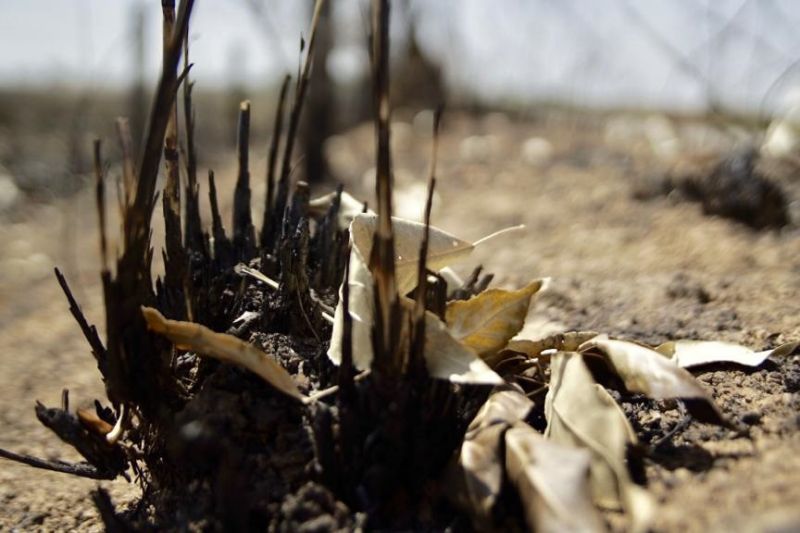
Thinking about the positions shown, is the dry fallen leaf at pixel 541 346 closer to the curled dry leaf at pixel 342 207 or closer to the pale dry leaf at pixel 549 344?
the pale dry leaf at pixel 549 344

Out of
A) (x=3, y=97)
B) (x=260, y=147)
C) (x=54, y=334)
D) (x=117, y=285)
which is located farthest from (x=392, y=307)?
(x=3, y=97)

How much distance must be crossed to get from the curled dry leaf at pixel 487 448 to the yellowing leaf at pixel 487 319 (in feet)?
0.46

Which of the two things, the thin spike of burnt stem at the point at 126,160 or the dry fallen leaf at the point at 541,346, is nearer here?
the thin spike of burnt stem at the point at 126,160

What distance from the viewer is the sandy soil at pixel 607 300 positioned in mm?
995

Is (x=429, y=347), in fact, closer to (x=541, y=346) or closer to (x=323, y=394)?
(x=323, y=394)

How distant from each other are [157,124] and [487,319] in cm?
57

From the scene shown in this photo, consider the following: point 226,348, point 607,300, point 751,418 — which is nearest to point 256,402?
point 226,348

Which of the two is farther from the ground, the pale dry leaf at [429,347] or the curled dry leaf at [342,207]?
the pale dry leaf at [429,347]

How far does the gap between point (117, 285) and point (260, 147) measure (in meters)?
9.14

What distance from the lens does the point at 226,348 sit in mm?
1090

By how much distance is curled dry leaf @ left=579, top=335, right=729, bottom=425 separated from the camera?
1.08m

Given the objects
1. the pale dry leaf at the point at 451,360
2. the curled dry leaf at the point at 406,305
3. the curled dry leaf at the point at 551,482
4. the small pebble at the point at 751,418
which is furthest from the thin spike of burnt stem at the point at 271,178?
the small pebble at the point at 751,418

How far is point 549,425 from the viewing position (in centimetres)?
111

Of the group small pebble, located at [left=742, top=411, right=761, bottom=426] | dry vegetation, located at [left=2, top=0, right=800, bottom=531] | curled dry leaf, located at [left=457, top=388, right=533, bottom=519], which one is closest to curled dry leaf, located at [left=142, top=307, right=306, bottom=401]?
dry vegetation, located at [left=2, top=0, right=800, bottom=531]
